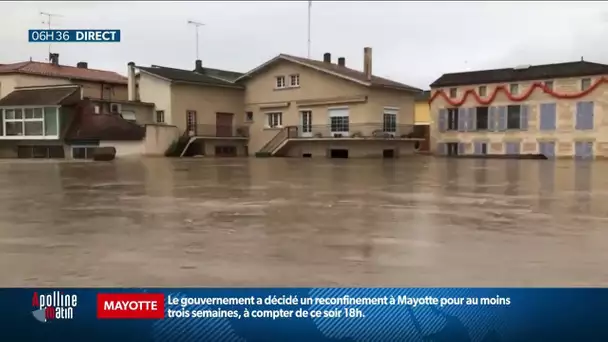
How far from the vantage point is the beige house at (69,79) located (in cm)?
3275

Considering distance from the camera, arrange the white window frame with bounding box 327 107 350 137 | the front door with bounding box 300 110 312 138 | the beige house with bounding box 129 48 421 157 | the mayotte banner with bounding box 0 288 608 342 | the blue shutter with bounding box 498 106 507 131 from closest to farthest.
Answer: the mayotte banner with bounding box 0 288 608 342 < the beige house with bounding box 129 48 421 157 < the white window frame with bounding box 327 107 350 137 < the blue shutter with bounding box 498 106 507 131 < the front door with bounding box 300 110 312 138

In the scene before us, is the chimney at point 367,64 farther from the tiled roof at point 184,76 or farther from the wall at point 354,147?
the tiled roof at point 184,76

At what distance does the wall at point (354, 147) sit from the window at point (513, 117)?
22.0 feet

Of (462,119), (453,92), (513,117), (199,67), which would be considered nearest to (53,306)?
(513,117)

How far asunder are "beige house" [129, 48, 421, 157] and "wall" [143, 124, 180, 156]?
985mm

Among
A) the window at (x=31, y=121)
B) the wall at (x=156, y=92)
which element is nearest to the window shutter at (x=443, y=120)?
the wall at (x=156, y=92)

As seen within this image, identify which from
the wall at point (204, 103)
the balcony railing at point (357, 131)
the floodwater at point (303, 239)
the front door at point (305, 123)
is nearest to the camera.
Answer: the floodwater at point (303, 239)

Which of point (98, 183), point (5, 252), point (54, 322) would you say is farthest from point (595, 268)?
point (98, 183)

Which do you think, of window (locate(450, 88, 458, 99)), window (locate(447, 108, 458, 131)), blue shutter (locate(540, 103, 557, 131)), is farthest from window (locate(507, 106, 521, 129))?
window (locate(450, 88, 458, 99))

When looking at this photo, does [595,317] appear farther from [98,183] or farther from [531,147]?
[531,147]

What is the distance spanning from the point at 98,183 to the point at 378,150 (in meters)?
24.9

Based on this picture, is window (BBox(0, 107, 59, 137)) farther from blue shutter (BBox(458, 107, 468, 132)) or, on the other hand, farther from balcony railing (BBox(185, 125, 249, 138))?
blue shutter (BBox(458, 107, 468, 132))

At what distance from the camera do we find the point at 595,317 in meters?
3.04

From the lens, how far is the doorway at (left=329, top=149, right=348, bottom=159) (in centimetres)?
3669
